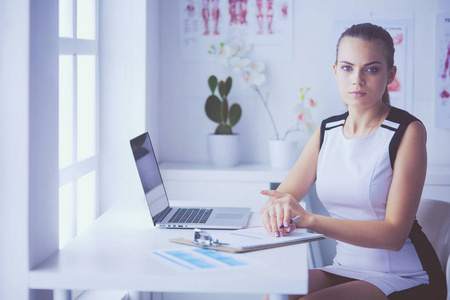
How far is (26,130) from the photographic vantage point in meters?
1.37

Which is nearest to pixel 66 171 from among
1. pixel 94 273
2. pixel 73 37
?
pixel 73 37

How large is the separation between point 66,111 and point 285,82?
4.36ft

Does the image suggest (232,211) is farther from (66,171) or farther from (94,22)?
(94,22)

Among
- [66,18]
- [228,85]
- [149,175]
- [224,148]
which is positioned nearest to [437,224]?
[149,175]

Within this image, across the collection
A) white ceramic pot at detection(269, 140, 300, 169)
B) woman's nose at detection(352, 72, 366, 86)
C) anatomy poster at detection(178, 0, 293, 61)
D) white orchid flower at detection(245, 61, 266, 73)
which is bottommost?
white ceramic pot at detection(269, 140, 300, 169)

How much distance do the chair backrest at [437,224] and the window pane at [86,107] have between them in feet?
4.33

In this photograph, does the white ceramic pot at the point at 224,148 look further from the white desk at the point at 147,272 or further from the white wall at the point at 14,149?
the white wall at the point at 14,149

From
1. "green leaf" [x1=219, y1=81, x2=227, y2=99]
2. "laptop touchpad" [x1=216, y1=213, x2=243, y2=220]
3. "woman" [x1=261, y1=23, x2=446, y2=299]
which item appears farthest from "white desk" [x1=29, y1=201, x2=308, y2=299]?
"green leaf" [x1=219, y1=81, x2=227, y2=99]

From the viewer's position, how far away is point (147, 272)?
135cm

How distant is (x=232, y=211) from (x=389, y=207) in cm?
55

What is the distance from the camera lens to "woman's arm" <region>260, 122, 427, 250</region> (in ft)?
5.56

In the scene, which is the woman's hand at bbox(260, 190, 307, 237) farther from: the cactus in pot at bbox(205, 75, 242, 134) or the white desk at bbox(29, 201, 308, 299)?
the cactus in pot at bbox(205, 75, 242, 134)

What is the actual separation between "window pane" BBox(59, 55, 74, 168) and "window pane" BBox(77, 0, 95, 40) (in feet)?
0.62

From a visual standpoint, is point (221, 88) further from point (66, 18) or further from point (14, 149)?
point (14, 149)
